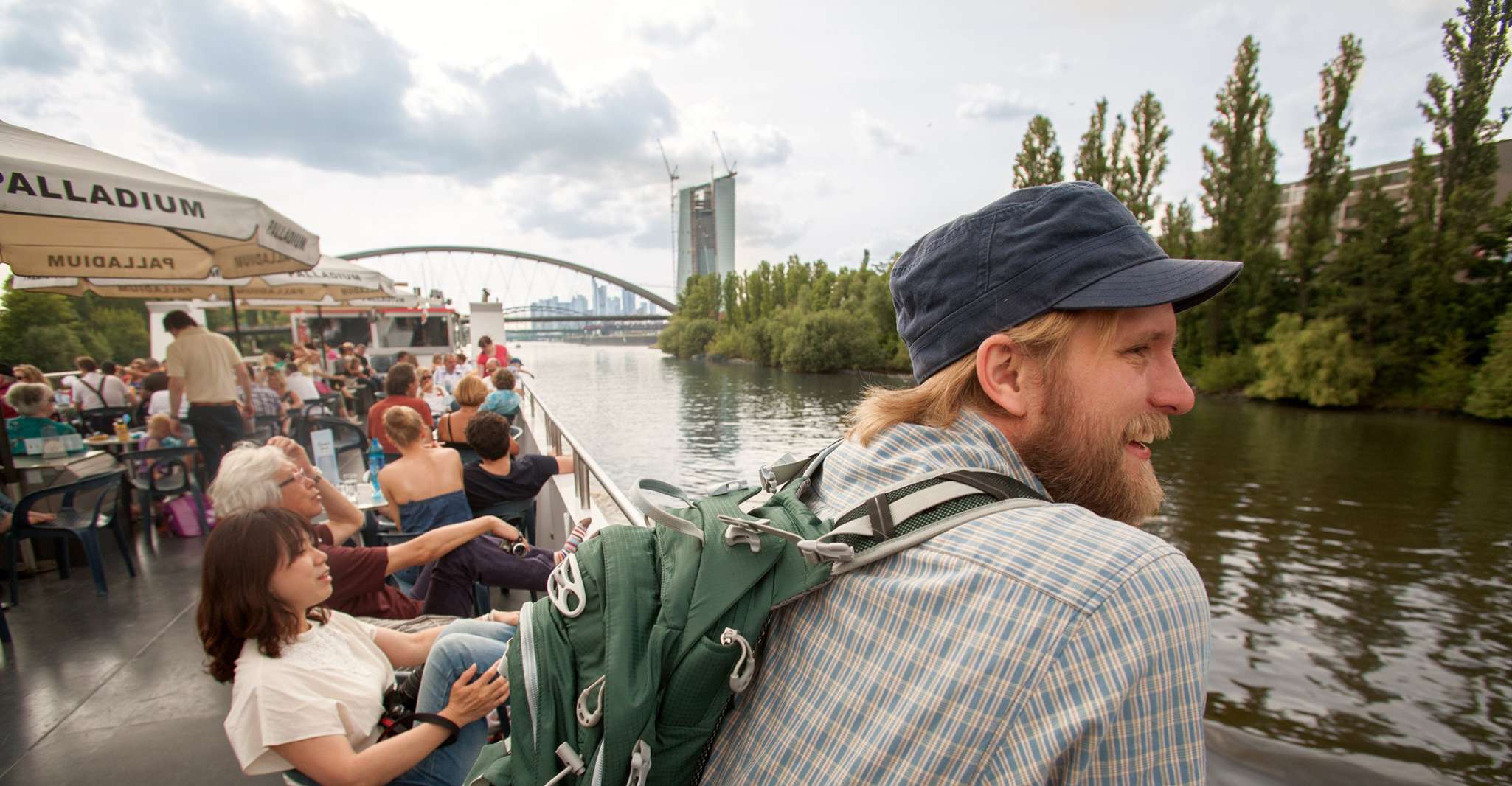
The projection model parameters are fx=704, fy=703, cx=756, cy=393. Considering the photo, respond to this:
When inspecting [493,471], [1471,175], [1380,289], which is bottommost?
[493,471]

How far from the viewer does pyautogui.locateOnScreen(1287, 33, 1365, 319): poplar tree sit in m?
36.8

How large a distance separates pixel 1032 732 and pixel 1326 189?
162ft

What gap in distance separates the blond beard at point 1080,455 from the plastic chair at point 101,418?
1196 centimetres

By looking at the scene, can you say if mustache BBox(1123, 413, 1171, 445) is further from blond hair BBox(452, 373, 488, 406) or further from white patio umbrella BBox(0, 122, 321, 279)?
blond hair BBox(452, 373, 488, 406)

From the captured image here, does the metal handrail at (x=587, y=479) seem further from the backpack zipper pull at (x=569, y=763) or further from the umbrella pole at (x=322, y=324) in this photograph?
the umbrella pole at (x=322, y=324)

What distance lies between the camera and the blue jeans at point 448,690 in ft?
7.36

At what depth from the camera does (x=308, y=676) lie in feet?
6.84

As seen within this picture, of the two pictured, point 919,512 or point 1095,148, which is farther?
point 1095,148

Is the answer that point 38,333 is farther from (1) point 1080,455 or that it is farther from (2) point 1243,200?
(2) point 1243,200

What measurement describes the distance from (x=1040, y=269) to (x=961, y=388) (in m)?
0.19

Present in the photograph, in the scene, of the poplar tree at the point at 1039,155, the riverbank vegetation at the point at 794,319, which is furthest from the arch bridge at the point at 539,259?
the poplar tree at the point at 1039,155

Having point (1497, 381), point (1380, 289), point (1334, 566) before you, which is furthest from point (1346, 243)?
point (1334, 566)

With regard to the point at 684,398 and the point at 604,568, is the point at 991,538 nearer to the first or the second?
the point at 604,568

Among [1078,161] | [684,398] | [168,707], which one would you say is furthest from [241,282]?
[1078,161]
